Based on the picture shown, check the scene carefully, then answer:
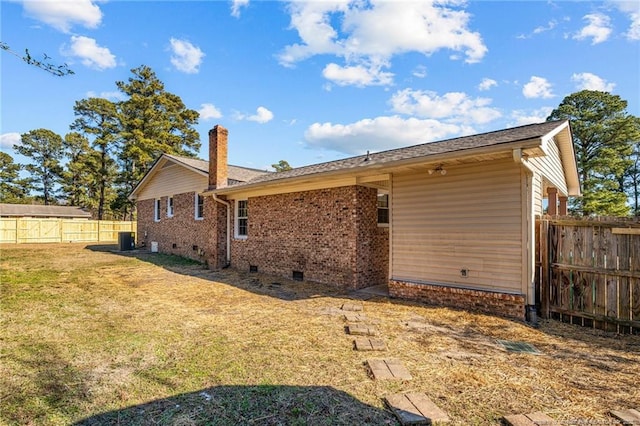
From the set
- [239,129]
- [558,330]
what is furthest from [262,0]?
[558,330]

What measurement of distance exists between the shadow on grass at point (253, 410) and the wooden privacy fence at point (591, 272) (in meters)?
4.75

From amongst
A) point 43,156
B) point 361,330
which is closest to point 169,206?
point 361,330

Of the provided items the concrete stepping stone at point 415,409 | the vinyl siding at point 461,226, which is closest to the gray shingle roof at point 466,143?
the vinyl siding at point 461,226

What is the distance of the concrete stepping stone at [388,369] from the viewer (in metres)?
3.50

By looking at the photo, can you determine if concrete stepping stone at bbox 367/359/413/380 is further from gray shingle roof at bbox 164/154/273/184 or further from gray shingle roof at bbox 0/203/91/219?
gray shingle roof at bbox 0/203/91/219

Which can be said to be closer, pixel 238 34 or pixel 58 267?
pixel 238 34

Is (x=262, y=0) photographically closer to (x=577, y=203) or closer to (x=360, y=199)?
(x=360, y=199)

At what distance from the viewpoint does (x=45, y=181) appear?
39.4 m

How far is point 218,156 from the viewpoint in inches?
492

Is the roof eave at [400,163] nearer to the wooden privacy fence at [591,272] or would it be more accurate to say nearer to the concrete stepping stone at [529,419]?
the wooden privacy fence at [591,272]

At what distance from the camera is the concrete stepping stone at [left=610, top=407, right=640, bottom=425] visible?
106 inches

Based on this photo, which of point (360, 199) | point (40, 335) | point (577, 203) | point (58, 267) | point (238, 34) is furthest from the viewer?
point (577, 203)

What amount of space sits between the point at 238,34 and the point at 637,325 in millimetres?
11730

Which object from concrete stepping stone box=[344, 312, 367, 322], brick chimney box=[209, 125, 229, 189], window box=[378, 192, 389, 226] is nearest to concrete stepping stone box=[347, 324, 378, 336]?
concrete stepping stone box=[344, 312, 367, 322]
